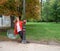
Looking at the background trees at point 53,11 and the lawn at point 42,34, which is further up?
the background trees at point 53,11

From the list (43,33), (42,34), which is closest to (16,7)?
(43,33)

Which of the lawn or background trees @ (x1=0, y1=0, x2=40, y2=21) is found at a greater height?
background trees @ (x1=0, y1=0, x2=40, y2=21)

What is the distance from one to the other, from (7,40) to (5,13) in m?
5.10

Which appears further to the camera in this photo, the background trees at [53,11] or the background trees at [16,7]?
the background trees at [53,11]

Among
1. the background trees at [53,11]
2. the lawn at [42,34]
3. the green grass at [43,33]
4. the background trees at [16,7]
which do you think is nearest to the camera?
the lawn at [42,34]

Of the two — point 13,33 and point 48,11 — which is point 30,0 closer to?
point 13,33

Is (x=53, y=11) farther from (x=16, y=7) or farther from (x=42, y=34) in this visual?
(x=42, y=34)

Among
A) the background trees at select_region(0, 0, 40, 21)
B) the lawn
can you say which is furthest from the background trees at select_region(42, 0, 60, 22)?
the background trees at select_region(0, 0, 40, 21)

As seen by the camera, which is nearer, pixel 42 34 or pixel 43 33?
pixel 42 34

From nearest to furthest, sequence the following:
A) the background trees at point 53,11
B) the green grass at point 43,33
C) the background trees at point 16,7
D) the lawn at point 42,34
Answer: the lawn at point 42,34, the green grass at point 43,33, the background trees at point 16,7, the background trees at point 53,11

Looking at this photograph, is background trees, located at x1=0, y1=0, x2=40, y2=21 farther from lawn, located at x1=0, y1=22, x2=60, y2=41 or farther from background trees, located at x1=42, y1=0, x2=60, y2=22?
background trees, located at x1=42, y1=0, x2=60, y2=22

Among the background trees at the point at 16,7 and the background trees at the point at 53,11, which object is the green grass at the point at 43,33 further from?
the background trees at the point at 53,11

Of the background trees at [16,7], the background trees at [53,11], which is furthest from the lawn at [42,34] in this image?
the background trees at [53,11]

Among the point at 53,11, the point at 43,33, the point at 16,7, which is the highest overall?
the point at 16,7
